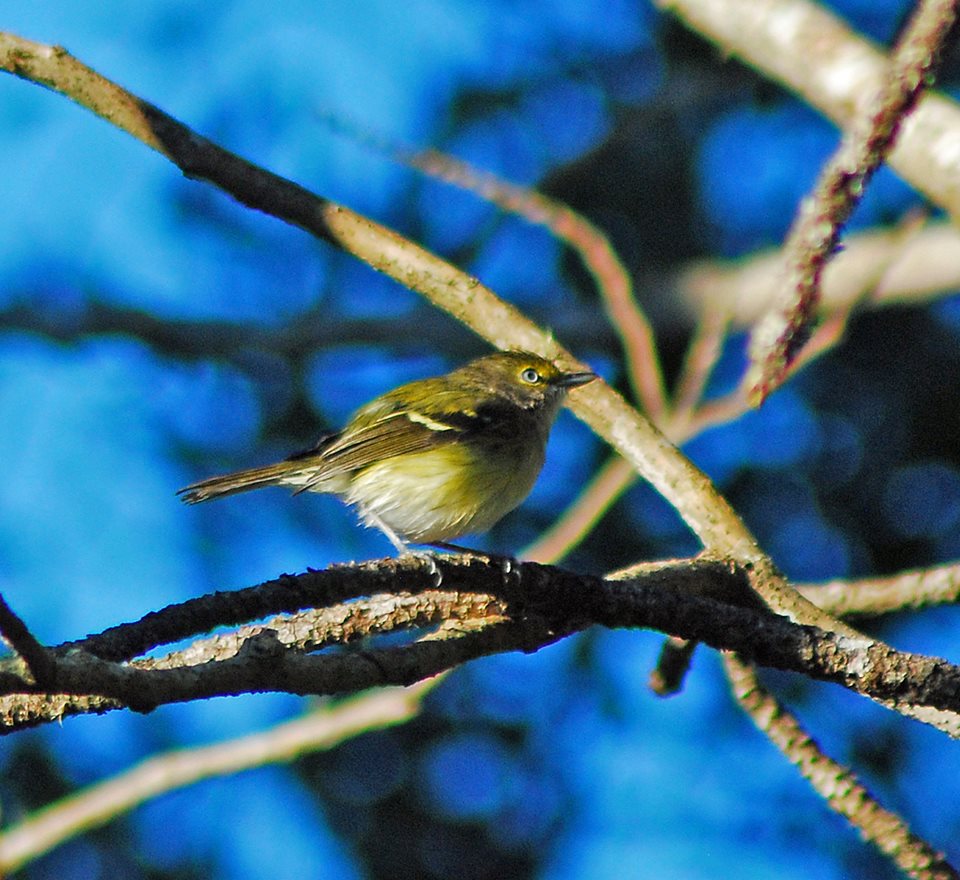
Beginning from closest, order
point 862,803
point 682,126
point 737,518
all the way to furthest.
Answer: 1. point 862,803
2. point 737,518
3. point 682,126

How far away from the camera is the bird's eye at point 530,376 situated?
214 inches

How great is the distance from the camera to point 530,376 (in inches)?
216

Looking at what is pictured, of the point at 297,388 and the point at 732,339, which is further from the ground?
the point at 297,388

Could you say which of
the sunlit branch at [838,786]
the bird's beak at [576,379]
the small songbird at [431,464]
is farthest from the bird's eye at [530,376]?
the sunlit branch at [838,786]

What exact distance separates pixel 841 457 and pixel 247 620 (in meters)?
6.20

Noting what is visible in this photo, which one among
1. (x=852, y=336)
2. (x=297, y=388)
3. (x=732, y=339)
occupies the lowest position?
(x=852, y=336)

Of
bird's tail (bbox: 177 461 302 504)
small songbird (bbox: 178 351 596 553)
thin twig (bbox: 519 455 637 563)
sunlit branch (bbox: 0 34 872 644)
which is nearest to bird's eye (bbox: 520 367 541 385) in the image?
small songbird (bbox: 178 351 596 553)

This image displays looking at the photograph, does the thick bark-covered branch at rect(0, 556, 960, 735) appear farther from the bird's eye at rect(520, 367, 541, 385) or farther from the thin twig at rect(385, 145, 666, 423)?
the bird's eye at rect(520, 367, 541, 385)

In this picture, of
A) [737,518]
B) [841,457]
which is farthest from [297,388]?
[737,518]

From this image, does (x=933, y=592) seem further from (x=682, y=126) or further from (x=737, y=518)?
(x=682, y=126)

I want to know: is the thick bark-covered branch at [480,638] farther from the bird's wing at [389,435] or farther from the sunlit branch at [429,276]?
the bird's wing at [389,435]

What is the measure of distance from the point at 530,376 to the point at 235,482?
4.84 feet

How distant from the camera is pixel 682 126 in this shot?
9312mm

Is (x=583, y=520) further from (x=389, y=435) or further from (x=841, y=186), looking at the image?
(x=841, y=186)
